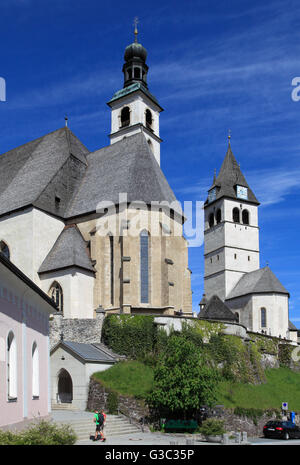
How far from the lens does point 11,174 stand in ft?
162

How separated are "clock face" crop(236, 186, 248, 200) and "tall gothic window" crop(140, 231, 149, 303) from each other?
156ft

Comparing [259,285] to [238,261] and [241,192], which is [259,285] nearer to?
[238,261]

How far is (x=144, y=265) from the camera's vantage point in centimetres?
4053

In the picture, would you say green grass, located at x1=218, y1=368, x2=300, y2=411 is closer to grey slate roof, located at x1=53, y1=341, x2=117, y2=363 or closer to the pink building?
grey slate roof, located at x1=53, y1=341, x2=117, y2=363

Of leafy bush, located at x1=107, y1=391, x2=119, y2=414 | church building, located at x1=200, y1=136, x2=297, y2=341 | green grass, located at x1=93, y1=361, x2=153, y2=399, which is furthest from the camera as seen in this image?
church building, located at x1=200, y1=136, x2=297, y2=341

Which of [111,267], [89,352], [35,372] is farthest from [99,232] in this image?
[35,372]

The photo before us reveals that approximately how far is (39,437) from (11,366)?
4.67 m

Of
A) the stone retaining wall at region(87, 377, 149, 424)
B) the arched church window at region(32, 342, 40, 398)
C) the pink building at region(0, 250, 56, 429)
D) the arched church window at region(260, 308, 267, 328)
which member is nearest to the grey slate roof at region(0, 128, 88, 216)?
the stone retaining wall at region(87, 377, 149, 424)

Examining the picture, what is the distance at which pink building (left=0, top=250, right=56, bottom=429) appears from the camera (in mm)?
16172

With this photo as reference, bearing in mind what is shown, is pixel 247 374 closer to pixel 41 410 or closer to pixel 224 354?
pixel 224 354

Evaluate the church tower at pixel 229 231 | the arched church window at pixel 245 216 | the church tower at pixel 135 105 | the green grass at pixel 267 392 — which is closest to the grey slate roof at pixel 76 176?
the church tower at pixel 135 105

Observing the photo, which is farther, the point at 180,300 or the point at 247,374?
the point at 180,300
